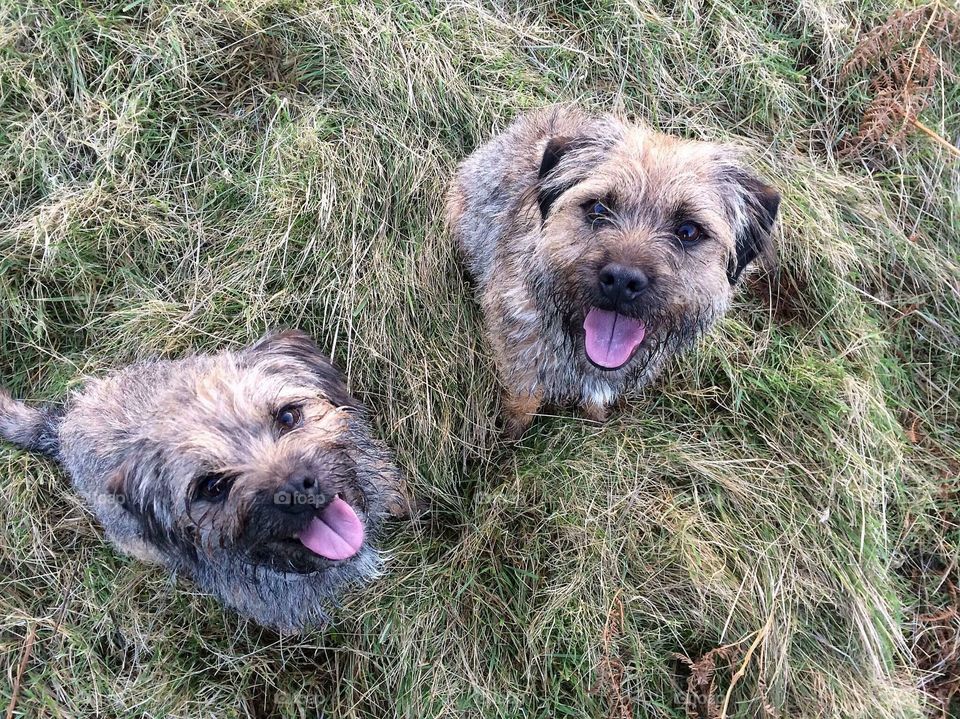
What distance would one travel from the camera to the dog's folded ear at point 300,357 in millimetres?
2701

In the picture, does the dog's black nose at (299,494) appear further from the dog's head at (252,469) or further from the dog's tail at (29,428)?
the dog's tail at (29,428)

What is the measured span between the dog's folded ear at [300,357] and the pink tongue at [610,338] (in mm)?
1147

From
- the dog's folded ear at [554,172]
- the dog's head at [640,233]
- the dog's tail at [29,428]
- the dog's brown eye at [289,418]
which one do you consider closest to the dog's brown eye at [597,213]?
the dog's head at [640,233]

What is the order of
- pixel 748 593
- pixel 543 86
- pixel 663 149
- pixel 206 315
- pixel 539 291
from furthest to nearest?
pixel 543 86, pixel 206 315, pixel 748 593, pixel 539 291, pixel 663 149

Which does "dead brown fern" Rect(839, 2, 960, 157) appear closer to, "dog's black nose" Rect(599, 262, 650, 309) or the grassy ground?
the grassy ground

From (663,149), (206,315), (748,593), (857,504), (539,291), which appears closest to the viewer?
Result: (663,149)

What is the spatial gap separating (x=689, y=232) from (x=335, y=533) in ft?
6.26

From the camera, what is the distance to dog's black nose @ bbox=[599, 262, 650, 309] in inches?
91.8

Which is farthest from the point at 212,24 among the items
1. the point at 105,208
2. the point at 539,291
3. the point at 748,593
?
the point at 748,593

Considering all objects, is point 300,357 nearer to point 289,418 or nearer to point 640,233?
point 289,418

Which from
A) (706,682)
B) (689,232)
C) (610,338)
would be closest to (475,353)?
(610,338)

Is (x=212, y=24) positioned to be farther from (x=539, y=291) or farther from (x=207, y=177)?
(x=539, y=291)

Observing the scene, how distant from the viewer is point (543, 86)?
12.7 feet

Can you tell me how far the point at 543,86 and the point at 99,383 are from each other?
2.96 meters
